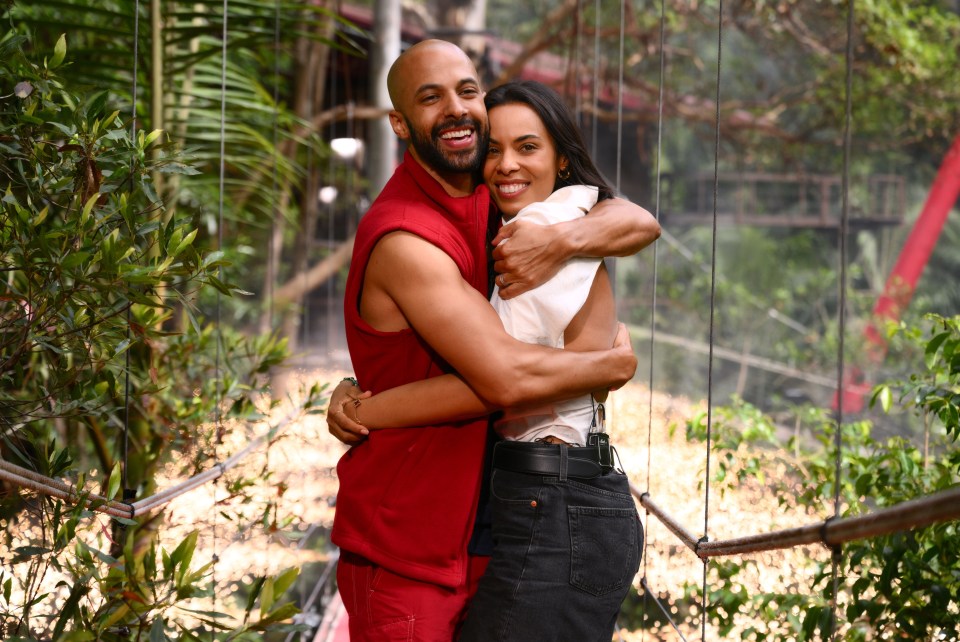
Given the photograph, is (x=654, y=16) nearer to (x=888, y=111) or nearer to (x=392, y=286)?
(x=888, y=111)

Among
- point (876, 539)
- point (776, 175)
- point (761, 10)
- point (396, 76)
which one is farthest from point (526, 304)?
point (776, 175)

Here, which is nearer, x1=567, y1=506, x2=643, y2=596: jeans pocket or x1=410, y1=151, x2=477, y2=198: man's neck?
x1=567, y1=506, x2=643, y2=596: jeans pocket

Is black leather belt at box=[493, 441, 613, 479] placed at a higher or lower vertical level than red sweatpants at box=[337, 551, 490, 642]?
higher

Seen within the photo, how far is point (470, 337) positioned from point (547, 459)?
0.67 feet

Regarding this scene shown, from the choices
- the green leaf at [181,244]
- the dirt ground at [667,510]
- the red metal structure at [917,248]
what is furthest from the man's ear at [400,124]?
the red metal structure at [917,248]

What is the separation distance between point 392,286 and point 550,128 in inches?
15.1

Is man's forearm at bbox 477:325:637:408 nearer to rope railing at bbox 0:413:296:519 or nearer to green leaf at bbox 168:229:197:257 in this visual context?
green leaf at bbox 168:229:197:257

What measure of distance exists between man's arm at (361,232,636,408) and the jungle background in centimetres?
25

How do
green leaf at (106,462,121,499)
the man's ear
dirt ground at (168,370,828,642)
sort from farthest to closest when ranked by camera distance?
dirt ground at (168,370,828,642) < the man's ear < green leaf at (106,462,121,499)

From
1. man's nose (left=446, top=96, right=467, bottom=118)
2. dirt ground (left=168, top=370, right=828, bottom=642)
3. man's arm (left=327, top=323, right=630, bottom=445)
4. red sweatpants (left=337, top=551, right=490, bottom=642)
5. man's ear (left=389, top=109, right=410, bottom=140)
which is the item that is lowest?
dirt ground (left=168, top=370, right=828, bottom=642)

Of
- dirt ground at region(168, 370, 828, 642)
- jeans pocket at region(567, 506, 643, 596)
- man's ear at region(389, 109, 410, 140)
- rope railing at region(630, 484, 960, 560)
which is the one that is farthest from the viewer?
dirt ground at region(168, 370, 828, 642)

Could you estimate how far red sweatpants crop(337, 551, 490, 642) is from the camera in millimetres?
1438

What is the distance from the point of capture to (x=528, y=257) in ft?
4.53

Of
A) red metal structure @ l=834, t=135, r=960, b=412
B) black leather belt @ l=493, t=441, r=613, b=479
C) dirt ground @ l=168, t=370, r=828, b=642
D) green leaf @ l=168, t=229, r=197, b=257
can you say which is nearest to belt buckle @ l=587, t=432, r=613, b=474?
black leather belt @ l=493, t=441, r=613, b=479
